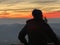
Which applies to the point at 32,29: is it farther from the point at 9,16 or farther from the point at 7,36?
the point at 9,16

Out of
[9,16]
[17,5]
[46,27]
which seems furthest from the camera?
[17,5]

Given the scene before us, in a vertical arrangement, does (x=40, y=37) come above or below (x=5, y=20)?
above

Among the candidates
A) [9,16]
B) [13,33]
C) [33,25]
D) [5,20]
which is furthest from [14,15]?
[33,25]

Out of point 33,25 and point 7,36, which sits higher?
point 33,25

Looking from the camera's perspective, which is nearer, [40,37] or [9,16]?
[40,37]

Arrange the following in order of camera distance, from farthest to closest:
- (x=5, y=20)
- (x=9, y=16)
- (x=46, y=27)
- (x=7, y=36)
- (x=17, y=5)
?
1. (x=17, y=5)
2. (x=9, y=16)
3. (x=5, y=20)
4. (x=7, y=36)
5. (x=46, y=27)

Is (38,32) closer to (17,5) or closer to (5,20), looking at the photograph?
(5,20)

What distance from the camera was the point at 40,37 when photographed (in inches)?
195

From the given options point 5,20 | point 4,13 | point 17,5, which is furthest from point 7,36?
point 17,5

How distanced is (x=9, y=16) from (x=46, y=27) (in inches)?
539

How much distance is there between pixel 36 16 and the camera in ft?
16.2

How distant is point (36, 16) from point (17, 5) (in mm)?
16942

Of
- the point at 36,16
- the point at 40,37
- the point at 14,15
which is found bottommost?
the point at 14,15

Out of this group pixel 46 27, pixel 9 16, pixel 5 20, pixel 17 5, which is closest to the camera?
pixel 46 27
